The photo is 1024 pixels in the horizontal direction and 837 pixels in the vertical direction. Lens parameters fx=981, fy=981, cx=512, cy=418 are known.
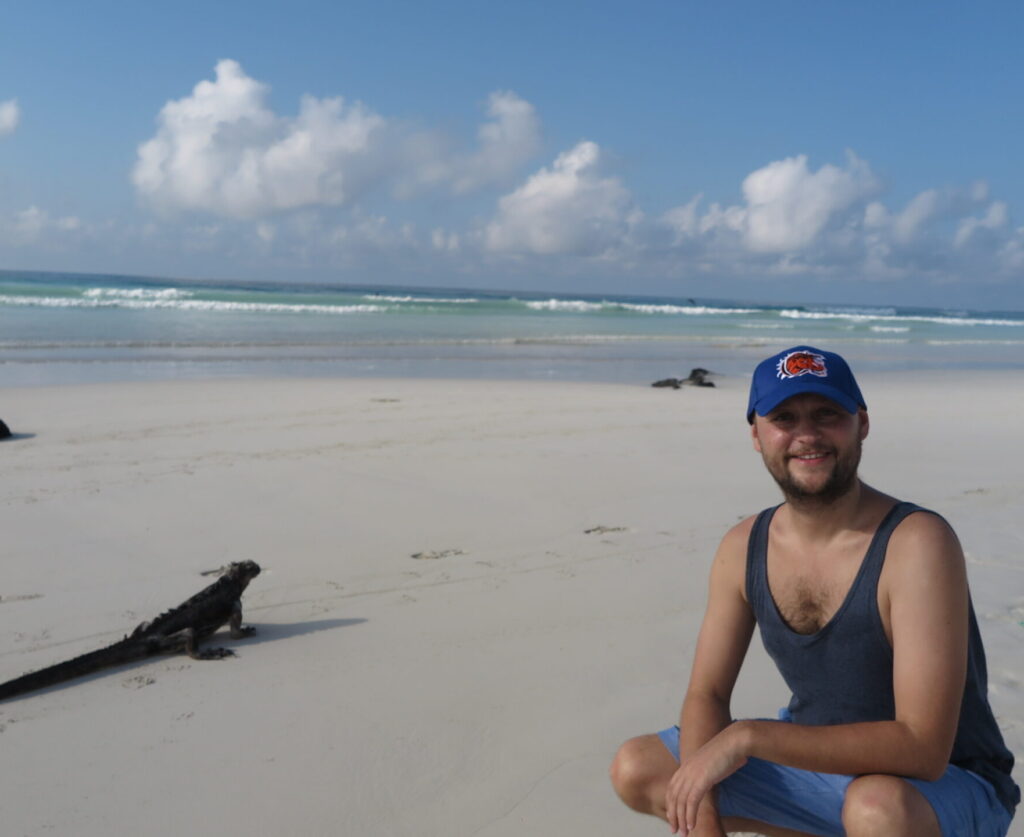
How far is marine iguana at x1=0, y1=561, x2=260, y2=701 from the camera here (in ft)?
12.7

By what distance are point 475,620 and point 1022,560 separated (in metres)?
3.24

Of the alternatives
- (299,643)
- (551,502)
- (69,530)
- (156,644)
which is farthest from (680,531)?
(69,530)

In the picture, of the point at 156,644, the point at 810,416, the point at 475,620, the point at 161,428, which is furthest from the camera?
the point at 161,428

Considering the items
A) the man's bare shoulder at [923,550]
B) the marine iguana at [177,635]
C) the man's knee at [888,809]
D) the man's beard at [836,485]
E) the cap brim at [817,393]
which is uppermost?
the cap brim at [817,393]

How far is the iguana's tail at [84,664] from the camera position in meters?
3.80

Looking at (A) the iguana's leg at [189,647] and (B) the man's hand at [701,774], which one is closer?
(B) the man's hand at [701,774]

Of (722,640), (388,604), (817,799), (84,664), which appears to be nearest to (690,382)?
(388,604)

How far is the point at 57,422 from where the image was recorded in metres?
10.1

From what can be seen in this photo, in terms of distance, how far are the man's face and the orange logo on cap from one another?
59 mm

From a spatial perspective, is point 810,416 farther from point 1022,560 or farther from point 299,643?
point 1022,560

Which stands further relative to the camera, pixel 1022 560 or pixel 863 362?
pixel 863 362

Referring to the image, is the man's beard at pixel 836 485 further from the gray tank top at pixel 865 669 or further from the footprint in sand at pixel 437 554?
the footprint in sand at pixel 437 554

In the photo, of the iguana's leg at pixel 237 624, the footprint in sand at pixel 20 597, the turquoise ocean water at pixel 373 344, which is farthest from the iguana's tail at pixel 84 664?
the turquoise ocean water at pixel 373 344

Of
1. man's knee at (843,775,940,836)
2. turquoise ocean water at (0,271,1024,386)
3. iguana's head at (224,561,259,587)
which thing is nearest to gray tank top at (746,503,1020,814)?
man's knee at (843,775,940,836)
